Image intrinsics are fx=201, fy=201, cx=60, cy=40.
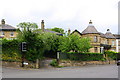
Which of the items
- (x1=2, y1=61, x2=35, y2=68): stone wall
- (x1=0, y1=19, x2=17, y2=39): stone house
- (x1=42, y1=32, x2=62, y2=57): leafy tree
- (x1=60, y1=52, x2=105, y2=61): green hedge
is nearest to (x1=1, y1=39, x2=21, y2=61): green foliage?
(x1=2, y1=61, x2=35, y2=68): stone wall

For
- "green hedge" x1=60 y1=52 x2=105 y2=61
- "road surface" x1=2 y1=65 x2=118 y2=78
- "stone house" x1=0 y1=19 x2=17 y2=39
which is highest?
"stone house" x1=0 y1=19 x2=17 y2=39

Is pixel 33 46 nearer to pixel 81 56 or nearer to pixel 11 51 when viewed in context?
pixel 11 51

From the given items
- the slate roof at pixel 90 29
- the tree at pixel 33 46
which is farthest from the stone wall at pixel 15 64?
the slate roof at pixel 90 29

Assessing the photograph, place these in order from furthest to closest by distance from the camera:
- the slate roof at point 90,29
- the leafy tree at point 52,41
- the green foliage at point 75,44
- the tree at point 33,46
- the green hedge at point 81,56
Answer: the slate roof at point 90,29 < the leafy tree at point 52,41 < the green foliage at point 75,44 < the green hedge at point 81,56 < the tree at point 33,46

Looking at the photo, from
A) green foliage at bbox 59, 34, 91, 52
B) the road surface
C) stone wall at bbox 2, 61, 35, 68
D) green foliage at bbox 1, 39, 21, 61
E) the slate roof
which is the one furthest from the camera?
the slate roof

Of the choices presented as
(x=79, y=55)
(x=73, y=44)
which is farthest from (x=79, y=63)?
(x=73, y=44)

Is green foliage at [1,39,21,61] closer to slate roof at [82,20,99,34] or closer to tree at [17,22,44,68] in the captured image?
tree at [17,22,44,68]

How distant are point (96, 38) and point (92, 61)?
48.8ft

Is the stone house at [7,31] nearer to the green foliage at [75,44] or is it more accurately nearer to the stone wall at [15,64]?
the green foliage at [75,44]

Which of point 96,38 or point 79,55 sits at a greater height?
point 96,38

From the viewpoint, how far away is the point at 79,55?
39.2 meters

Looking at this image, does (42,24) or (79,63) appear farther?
(42,24)

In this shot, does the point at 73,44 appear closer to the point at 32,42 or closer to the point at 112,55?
the point at 32,42

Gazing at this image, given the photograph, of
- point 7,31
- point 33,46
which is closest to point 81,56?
point 33,46
